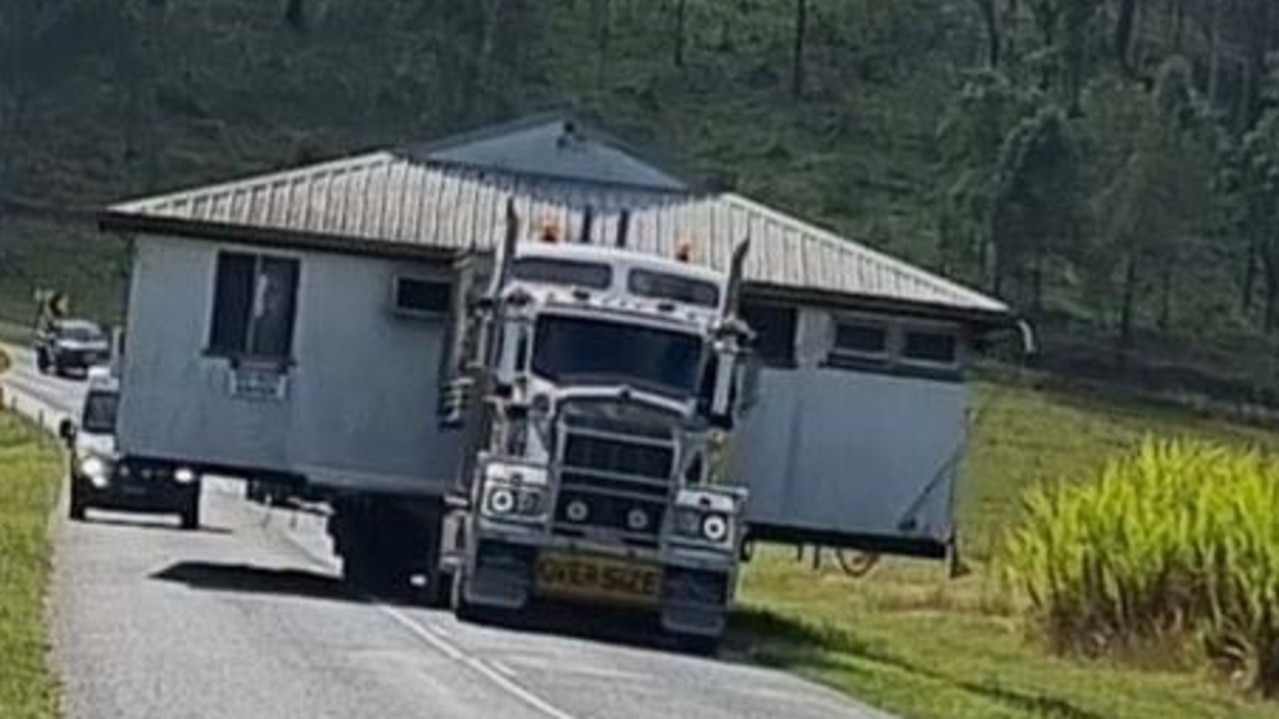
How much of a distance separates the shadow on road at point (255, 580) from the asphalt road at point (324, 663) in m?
0.04

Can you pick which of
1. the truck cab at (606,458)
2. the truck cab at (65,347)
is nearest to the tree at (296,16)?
the truck cab at (65,347)

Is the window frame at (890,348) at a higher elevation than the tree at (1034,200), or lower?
lower

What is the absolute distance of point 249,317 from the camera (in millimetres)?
34531

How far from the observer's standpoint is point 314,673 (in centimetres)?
2364

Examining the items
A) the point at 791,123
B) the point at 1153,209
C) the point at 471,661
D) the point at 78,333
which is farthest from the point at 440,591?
the point at 791,123

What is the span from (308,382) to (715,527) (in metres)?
5.90

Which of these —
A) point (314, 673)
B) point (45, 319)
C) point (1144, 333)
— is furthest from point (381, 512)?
point (1144, 333)

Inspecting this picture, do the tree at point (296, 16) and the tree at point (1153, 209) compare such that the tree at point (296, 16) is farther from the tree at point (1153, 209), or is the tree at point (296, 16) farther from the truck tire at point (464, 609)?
the truck tire at point (464, 609)

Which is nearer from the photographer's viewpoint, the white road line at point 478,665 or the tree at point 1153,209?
the white road line at point 478,665

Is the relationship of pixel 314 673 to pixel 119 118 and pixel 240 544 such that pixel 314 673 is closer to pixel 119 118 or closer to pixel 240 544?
pixel 240 544

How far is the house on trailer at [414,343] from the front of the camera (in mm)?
34500

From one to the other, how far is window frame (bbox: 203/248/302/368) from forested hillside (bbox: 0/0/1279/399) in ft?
188

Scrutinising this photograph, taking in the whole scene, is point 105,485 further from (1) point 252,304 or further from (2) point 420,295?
(2) point 420,295

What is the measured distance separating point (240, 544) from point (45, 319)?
4163cm
